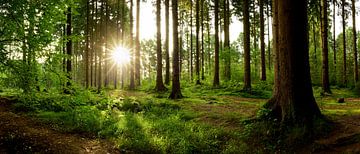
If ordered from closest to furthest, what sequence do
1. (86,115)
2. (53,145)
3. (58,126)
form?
(53,145), (58,126), (86,115)

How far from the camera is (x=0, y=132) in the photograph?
8.50 m

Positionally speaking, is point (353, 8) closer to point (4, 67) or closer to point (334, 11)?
point (334, 11)

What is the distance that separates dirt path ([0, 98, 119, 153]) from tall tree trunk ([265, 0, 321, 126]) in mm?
4722

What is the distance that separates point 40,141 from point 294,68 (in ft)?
23.5

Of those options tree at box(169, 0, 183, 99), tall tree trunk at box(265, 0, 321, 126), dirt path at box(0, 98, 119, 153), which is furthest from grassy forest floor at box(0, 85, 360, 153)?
tree at box(169, 0, 183, 99)

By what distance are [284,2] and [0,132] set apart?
343 inches

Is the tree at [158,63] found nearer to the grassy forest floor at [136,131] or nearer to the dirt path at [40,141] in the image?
the grassy forest floor at [136,131]

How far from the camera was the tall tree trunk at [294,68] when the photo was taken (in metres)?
8.03

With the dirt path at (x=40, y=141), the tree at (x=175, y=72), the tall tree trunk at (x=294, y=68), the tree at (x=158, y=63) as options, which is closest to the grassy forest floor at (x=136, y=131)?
the dirt path at (x=40, y=141)

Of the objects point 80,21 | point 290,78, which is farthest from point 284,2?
point 80,21

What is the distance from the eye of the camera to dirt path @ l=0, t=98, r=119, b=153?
7652mm

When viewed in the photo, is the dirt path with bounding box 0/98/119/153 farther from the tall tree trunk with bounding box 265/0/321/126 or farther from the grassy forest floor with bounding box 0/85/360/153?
the tall tree trunk with bounding box 265/0/321/126

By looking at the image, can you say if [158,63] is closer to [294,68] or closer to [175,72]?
[175,72]

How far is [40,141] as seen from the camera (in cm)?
823
